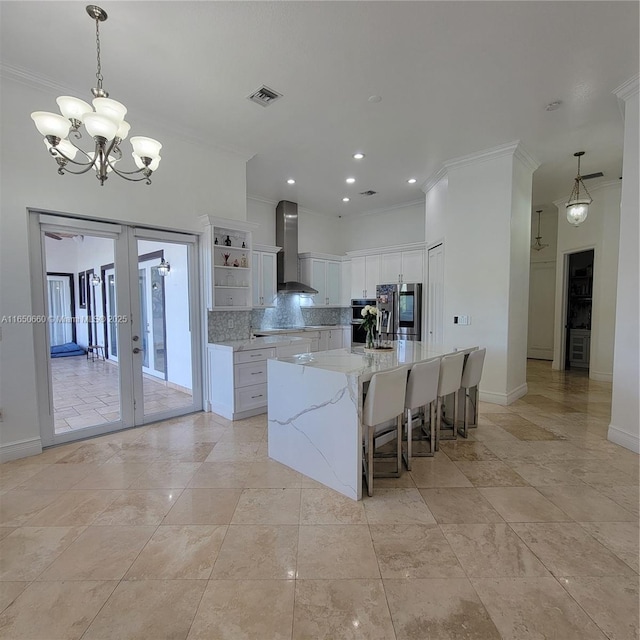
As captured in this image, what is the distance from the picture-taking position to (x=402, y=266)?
6.27 m

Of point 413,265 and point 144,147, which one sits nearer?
point 144,147

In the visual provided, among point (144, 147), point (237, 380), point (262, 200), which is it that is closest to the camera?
point (144, 147)

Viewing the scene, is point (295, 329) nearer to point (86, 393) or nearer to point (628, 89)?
point (86, 393)

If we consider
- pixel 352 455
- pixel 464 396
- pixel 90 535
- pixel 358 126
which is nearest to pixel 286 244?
pixel 358 126

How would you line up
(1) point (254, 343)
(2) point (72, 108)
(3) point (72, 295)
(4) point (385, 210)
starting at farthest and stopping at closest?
(4) point (385, 210)
(1) point (254, 343)
(3) point (72, 295)
(2) point (72, 108)

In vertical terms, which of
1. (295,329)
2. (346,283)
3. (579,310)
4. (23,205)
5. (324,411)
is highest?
(23,205)

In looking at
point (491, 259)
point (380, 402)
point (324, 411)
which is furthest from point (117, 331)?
point (491, 259)

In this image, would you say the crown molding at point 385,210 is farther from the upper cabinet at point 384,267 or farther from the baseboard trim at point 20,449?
the baseboard trim at point 20,449

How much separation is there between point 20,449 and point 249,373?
2188 millimetres

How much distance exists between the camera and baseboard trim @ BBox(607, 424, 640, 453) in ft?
10.1

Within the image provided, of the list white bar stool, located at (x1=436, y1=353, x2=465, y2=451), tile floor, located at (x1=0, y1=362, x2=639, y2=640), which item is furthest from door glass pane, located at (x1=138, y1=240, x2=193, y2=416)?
white bar stool, located at (x1=436, y1=353, x2=465, y2=451)

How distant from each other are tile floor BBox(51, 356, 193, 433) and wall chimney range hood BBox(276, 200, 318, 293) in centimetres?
322

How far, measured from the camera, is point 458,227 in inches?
185

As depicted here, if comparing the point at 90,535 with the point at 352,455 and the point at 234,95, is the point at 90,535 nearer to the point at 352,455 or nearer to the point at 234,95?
the point at 352,455
